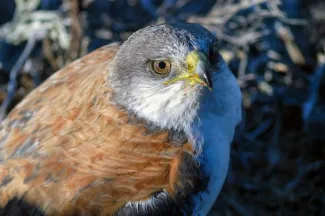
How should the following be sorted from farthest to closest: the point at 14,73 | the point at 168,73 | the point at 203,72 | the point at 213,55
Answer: the point at 14,73, the point at 213,55, the point at 168,73, the point at 203,72

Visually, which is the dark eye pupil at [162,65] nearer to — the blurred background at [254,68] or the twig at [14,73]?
the blurred background at [254,68]

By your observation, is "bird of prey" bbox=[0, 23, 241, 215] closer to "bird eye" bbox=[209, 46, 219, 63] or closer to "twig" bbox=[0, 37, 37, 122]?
"bird eye" bbox=[209, 46, 219, 63]

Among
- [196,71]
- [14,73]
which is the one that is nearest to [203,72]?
[196,71]

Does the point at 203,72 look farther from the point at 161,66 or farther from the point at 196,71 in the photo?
the point at 161,66

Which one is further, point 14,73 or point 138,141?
point 14,73

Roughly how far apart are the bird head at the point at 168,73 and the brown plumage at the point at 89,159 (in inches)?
3.5

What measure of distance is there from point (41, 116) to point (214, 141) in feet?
3.38

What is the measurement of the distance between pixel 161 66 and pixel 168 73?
57 mm

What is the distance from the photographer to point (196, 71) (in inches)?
112

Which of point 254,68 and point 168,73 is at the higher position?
point 168,73

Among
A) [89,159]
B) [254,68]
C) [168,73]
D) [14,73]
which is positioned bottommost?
[254,68]

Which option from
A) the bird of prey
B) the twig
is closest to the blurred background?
the twig

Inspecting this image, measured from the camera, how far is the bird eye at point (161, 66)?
9.75 ft

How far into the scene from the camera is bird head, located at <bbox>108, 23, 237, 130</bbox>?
9.59 feet
